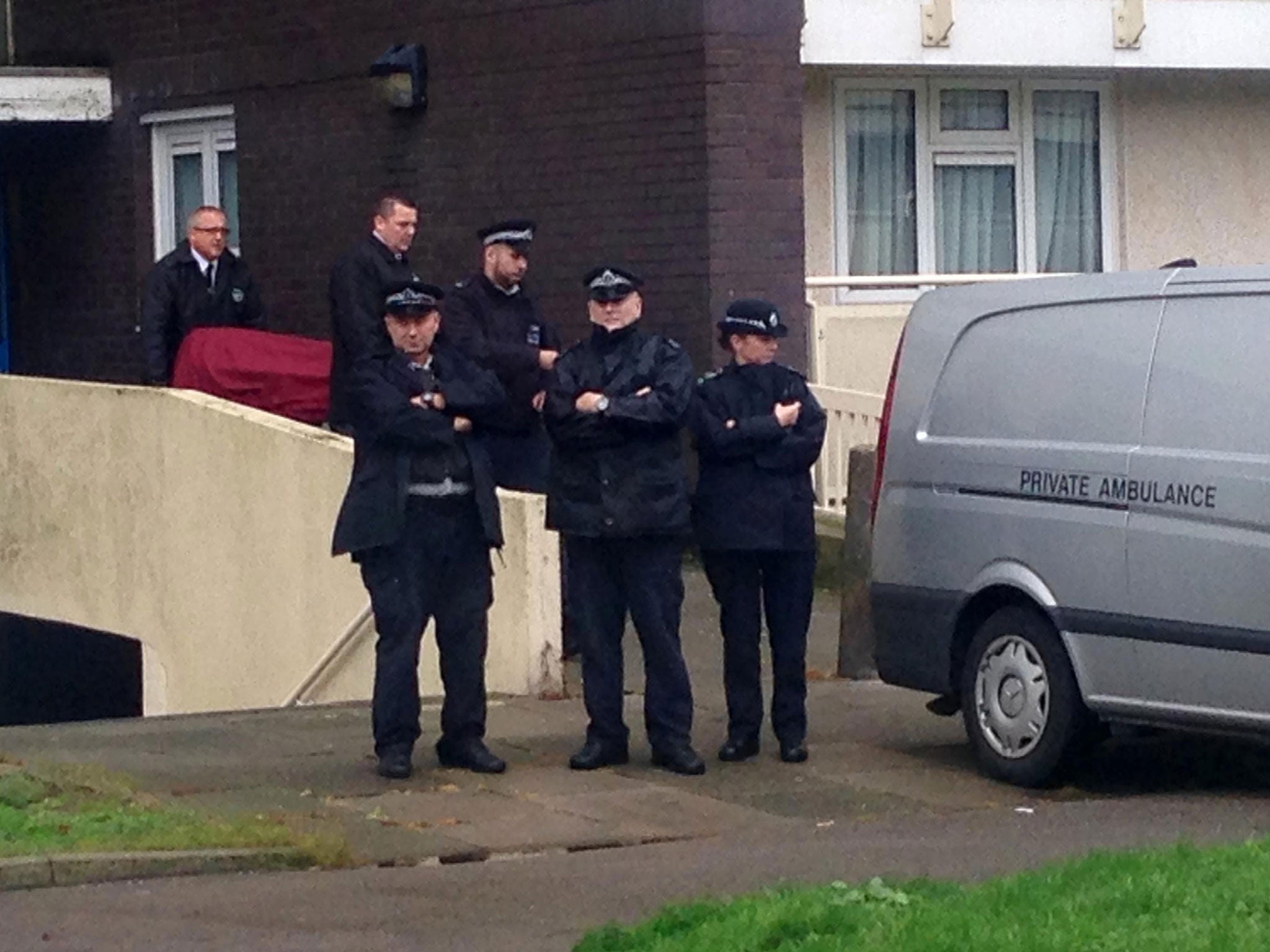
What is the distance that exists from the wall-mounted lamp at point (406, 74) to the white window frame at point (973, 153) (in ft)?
8.84

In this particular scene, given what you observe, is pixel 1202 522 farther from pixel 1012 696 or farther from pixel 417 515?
pixel 417 515

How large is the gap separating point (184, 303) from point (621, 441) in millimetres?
5752

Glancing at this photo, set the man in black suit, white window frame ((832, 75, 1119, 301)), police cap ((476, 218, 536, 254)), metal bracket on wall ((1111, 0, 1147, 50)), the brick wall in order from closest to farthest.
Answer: police cap ((476, 218, 536, 254)) < the man in black suit < the brick wall < metal bracket on wall ((1111, 0, 1147, 50)) < white window frame ((832, 75, 1119, 301))

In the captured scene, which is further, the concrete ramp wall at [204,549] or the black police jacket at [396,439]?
the concrete ramp wall at [204,549]

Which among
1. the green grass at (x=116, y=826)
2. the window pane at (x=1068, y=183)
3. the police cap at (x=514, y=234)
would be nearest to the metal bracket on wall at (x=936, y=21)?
the window pane at (x=1068, y=183)

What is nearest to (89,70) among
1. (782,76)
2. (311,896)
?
(782,76)

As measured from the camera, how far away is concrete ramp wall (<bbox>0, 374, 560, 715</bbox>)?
12586 mm

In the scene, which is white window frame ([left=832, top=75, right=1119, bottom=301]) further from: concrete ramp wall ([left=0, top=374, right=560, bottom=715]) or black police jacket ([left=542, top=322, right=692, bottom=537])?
black police jacket ([left=542, top=322, right=692, bottom=537])

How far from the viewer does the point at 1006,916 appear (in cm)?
683

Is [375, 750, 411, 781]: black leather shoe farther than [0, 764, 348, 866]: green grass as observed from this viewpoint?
Yes

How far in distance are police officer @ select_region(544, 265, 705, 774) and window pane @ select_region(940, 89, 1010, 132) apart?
749cm

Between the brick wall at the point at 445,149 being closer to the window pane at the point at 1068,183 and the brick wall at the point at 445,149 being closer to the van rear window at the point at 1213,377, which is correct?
the window pane at the point at 1068,183

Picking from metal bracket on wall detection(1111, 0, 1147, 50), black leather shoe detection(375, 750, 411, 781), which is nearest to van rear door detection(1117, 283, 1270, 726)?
black leather shoe detection(375, 750, 411, 781)

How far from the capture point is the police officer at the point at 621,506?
10.2 metres
